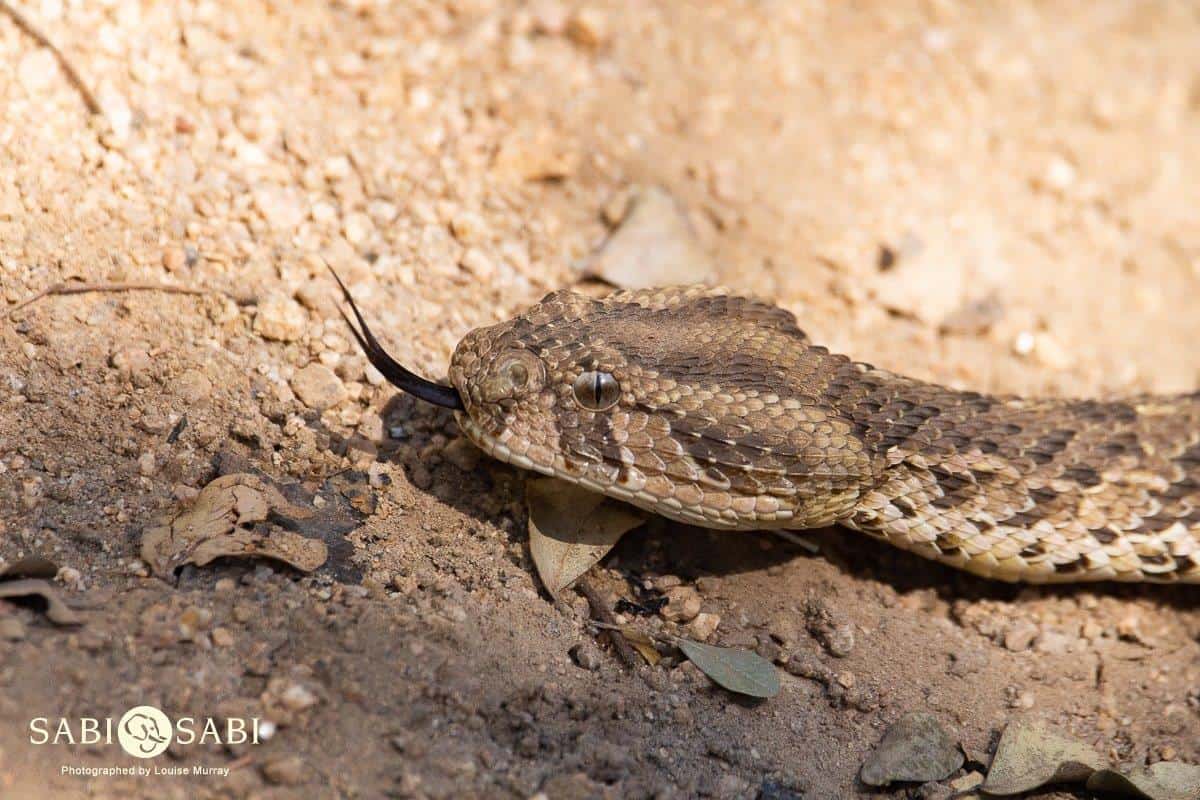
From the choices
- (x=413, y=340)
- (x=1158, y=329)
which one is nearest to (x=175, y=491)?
(x=413, y=340)

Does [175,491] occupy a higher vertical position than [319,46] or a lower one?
lower

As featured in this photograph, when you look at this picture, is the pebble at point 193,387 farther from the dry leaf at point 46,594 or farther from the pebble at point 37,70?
the pebble at point 37,70

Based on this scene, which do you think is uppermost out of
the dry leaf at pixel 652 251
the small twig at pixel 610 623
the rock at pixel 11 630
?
the dry leaf at pixel 652 251

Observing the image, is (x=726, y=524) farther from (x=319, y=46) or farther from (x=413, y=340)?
(x=319, y=46)

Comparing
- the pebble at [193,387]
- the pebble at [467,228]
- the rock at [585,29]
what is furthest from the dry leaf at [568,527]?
the rock at [585,29]

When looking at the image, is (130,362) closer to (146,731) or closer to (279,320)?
(279,320)

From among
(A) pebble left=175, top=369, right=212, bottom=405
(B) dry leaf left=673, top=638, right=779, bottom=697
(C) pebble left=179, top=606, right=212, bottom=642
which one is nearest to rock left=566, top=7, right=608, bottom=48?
(A) pebble left=175, top=369, right=212, bottom=405
